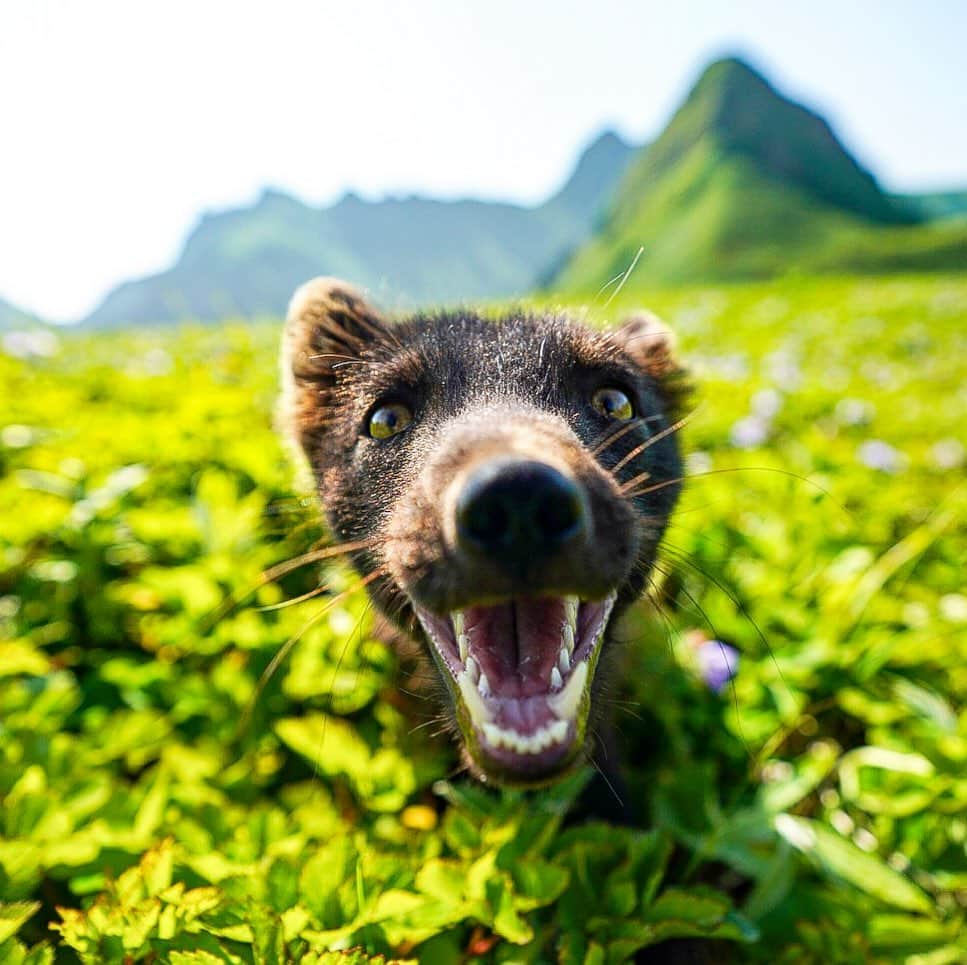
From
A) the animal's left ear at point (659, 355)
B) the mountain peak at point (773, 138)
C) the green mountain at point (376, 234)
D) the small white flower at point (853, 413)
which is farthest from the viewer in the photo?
the green mountain at point (376, 234)

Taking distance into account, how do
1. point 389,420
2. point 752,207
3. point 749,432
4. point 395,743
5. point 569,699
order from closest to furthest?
1. point 569,699
2. point 389,420
3. point 395,743
4. point 749,432
5. point 752,207

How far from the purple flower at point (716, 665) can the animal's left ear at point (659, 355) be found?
94 cm

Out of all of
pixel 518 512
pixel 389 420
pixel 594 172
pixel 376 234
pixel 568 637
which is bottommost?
pixel 376 234

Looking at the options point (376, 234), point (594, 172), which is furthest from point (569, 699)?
point (594, 172)

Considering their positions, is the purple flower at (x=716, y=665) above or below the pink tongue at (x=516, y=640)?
below

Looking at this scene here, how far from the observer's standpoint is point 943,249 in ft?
131

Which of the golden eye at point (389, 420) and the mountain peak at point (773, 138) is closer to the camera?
the golden eye at point (389, 420)

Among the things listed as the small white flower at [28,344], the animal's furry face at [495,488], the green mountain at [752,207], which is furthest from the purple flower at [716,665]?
the green mountain at [752,207]

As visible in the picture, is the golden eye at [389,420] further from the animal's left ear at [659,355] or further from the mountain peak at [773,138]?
the mountain peak at [773,138]

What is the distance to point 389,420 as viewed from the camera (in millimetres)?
1852

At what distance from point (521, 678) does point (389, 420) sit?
81 centimetres

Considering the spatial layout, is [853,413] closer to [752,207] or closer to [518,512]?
[518,512]

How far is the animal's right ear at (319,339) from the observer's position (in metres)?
2.20

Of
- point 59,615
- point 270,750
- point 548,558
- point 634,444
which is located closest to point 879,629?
point 634,444
